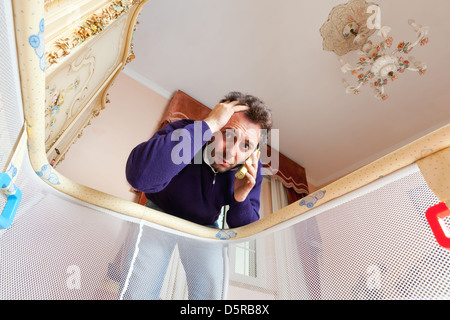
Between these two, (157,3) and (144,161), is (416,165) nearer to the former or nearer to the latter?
(144,161)

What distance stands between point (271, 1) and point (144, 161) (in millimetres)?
1627

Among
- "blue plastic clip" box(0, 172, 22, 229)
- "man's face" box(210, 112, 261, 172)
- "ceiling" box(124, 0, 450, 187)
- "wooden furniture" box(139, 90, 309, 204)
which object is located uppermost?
"ceiling" box(124, 0, 450, 187)

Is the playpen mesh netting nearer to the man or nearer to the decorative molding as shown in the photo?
the man

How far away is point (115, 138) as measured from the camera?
74.9 inches

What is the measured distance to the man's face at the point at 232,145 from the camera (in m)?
0.91

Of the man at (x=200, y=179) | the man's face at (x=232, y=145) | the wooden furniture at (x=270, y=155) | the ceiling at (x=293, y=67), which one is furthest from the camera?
the wooden furniture at (x=270, y=155)

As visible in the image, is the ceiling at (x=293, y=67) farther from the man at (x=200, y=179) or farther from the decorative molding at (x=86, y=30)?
the decorative molding at (x=86, y=30)

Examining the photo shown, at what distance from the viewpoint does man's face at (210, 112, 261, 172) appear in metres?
0.91

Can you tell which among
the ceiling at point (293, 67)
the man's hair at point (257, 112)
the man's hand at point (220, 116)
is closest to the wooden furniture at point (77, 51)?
the man's hand at point (220, 116)

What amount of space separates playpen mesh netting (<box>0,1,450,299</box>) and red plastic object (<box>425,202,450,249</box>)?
0.02 m

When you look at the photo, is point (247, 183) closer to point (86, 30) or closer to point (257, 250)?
point (257, 250)

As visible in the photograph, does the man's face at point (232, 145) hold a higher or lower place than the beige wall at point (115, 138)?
lower

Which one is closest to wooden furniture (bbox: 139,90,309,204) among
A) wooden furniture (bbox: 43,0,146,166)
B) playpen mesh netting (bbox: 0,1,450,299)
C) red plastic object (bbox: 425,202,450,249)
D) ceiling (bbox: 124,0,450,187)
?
ceiling (bbox: 124,0,450,187)

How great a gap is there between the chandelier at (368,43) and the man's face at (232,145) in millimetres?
1360
